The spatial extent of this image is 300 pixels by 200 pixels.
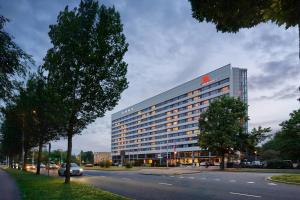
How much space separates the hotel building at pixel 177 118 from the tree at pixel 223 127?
149 feet

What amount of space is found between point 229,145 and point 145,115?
4869 inches

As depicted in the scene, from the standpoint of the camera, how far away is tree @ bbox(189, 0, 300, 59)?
24.2 feet

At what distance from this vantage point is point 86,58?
22.4m

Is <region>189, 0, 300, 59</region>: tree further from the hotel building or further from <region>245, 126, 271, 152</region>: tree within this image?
the hotel building

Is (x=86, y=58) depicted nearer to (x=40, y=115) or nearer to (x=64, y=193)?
(x=64, y=193)

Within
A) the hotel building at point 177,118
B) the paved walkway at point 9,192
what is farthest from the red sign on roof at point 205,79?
the paved walkway at point 9,192

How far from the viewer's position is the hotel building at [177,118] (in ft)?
397

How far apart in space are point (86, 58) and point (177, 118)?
126638 millimetres

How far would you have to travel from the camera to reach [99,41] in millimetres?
22688

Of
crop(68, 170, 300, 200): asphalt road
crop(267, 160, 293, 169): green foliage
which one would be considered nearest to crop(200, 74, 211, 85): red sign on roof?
crop(267, 160, 293, 169): green foliage

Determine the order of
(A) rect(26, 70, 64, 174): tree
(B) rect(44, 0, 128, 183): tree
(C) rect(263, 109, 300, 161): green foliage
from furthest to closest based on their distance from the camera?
1. (C) rect(263, 109, 300, 161): green foliage
2. (A) rect(26, 70, 64, 174): tree
3. (B) rect(44, 0, 128, 183): tree

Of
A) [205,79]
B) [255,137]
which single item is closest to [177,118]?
[205,79]

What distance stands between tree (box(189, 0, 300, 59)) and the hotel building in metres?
93.1

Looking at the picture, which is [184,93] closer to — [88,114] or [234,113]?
[234,113]
